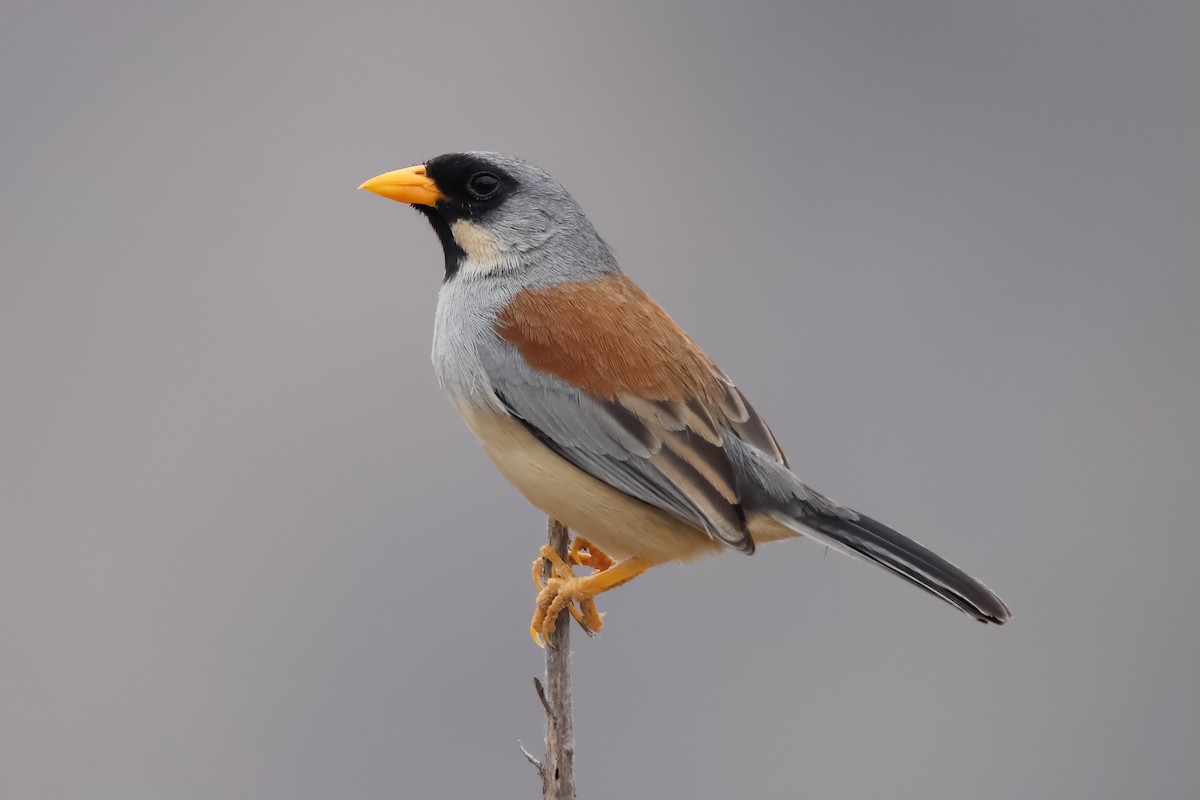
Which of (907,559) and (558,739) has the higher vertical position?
(907,559)

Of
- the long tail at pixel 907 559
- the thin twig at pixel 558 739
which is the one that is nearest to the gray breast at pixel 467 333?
the thin twig at pixel 558 739

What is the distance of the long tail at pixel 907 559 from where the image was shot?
3637mm

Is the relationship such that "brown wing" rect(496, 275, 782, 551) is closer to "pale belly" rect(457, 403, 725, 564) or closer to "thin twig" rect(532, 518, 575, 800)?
"pale belly" rect(457, 403, 725, 564)

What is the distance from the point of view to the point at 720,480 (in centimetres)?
393

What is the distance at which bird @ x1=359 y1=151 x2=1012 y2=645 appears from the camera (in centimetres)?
385

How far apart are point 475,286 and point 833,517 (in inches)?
59.6

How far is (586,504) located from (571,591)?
304 mm

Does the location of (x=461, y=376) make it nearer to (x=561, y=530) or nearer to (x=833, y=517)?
(x=561, y=530)

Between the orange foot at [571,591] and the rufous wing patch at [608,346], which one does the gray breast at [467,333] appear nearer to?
the rufous wing patch at [608,346]

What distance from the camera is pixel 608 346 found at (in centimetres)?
406

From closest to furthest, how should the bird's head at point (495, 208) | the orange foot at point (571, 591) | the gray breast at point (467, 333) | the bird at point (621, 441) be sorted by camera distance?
the bird at point (621, 441), the orange foot at point (571, 591), the gray breast at point (467, 333), the bird's head at point (495, 208)

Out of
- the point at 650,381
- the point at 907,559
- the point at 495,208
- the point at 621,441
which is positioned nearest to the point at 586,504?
the point at 621,441

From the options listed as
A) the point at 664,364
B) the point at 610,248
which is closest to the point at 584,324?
the point at 664,364

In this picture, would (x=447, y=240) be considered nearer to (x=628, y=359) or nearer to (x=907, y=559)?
(x=628, y=359)
